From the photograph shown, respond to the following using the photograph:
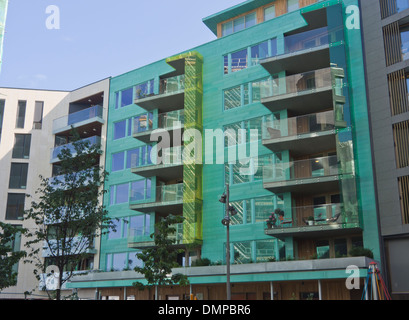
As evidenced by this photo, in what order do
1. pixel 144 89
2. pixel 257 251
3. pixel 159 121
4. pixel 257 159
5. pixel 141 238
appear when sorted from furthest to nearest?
1. pixel 144 89
2. pixel 159 121
3. pixel 141 238
4. pixel 257 159
5. pixel 257 251

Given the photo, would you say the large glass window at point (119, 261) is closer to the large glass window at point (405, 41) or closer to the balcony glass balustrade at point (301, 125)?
the balcony glass balustrade at point (301, 125)

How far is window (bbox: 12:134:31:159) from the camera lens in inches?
2028

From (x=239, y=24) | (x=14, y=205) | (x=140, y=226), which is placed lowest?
(x=140, y=226)

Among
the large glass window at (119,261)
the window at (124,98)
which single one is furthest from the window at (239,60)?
the large glass window at (119,261)

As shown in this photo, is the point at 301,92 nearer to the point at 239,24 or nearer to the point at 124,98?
the point at 239,24

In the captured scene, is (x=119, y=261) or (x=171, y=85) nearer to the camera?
(x=171, y=85)

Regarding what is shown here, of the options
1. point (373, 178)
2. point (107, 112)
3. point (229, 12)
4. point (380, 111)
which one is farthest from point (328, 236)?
point (107, 112)

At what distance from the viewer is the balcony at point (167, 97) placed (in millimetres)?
38844

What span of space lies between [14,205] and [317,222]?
34.5 m

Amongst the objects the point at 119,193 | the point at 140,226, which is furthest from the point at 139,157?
the point at 140,226

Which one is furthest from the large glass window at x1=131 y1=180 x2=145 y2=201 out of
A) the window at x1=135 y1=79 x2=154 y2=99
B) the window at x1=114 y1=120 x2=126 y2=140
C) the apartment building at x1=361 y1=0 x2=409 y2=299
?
the apartment building at x1=361 y1=0 x2=409 y2=299

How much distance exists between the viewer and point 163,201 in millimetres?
36938
